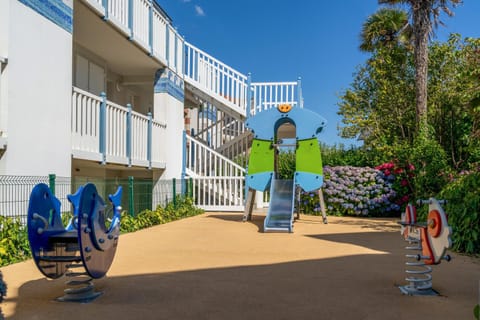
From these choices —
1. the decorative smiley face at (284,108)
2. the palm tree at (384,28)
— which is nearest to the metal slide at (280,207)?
the decorative smiley face at (284,108)

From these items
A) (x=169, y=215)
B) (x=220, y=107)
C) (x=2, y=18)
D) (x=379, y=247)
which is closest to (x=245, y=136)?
(x=220, y=107)

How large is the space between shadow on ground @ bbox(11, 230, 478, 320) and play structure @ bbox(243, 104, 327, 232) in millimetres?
5422

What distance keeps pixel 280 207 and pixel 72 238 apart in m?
7.18

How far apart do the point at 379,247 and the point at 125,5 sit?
7957mm

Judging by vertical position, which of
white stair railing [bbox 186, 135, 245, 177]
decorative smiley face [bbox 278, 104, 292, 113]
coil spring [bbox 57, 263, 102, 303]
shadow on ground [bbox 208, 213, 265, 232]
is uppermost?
decorative smiley face [bbox 278, 104, 292, 113]

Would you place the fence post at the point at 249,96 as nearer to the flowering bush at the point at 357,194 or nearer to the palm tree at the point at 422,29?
the flowering bush at the point at 357,194

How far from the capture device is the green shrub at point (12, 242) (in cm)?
586

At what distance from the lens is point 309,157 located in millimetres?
11516

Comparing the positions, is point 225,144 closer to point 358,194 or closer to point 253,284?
point 358,194

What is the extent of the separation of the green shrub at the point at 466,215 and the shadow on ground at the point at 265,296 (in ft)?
4.52

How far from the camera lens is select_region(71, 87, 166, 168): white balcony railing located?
9008 millimetres

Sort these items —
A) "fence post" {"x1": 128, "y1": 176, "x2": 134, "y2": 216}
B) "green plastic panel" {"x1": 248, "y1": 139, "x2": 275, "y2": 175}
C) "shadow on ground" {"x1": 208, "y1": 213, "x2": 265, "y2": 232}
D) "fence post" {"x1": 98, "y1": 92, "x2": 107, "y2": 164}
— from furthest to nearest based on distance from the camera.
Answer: "green plastic panel" {"x1": 248, "y1": 139, "x2": 275, "y2": 175} → "shadow on ground" {"x1": 208, "y1": 213, "x2": 265, "y2": 232} → "fence post" {"x1": 128, "y1": 176, "x2": 134, "y2": 216} → "fence post" {"x1": 98, "y1": 92, "x2": 107, "y2": 164}

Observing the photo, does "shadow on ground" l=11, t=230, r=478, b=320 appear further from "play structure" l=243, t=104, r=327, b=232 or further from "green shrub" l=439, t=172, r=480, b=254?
"play structure" l=243, t=104, r=327, b=232

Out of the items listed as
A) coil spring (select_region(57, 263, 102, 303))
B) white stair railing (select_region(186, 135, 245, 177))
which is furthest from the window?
coil spring (select_region(57, 263, 102, 303))
